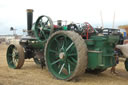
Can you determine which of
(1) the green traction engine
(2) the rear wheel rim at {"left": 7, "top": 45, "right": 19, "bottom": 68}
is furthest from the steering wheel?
(2) the rear wheel rim at {"left": 7, "top": 45, "right": 19, "bottom": 68}

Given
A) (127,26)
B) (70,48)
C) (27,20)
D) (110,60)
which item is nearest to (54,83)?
(70,48)

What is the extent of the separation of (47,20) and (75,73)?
241 cm

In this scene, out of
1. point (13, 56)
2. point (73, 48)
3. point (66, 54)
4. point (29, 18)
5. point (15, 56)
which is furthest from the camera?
point (29, 18)

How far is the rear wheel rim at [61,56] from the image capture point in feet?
16.8

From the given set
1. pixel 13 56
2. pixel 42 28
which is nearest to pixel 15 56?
pixel 13 56

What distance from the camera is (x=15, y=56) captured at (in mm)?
7426

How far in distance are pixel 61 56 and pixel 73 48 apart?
430 millimetres

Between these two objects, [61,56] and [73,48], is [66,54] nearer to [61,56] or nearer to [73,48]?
[61,56]

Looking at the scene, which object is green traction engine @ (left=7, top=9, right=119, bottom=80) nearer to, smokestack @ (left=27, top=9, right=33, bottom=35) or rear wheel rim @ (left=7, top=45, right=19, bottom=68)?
rear wheel rim @ (left=7, top=45, right=19, bottom=68)

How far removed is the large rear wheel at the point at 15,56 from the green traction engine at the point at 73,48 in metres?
0.06

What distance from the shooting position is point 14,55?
24.5 ft

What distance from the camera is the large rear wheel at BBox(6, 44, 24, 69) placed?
7.09m

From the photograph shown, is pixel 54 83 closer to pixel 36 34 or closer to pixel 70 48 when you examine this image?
pixel 70 48

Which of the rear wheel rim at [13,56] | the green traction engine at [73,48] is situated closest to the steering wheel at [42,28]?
the green traction engine at [73,48]
